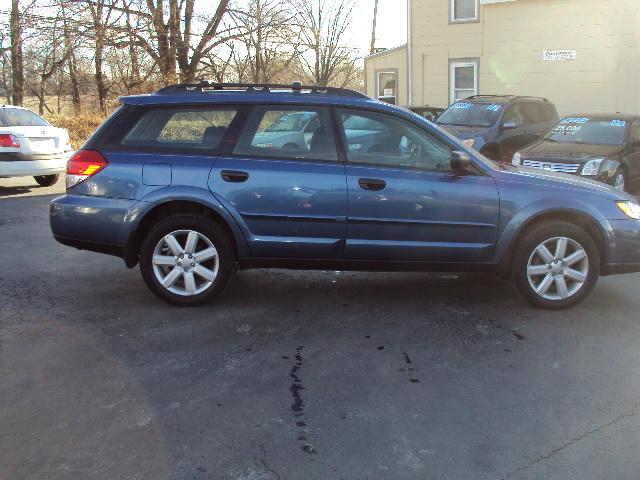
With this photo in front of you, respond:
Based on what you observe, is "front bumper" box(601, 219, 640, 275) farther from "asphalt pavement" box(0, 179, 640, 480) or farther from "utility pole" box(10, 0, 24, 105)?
"utility pole" box(10, 0, 24, 105)

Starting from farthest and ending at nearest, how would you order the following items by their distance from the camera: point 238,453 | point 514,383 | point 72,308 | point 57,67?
→ 1. point 57,67
2. point 72,308
3. point 514,383
4. point 238,453

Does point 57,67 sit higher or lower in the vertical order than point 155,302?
higher

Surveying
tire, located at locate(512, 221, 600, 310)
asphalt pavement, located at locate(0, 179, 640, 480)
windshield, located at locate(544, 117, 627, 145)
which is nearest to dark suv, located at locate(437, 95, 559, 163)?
windshield, located at locate(544, 117, 627, 145)

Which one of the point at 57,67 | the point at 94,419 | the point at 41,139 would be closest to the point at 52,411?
the point at 94,419

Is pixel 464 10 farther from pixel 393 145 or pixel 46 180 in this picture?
pixel 393 145

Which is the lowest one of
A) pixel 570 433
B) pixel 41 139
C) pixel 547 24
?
pixel 570 433

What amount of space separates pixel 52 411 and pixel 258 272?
10.5 feet

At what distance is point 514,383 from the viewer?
388 centimetres

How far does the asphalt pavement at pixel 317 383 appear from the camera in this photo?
304cm

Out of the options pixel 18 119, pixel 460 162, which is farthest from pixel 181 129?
pixel 18 119

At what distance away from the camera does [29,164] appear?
11125mm

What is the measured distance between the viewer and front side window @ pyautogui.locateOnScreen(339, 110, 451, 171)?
5.14 meters

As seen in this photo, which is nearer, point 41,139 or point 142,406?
point 142,406

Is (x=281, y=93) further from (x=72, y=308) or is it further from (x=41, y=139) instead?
(x=41, y=139)
